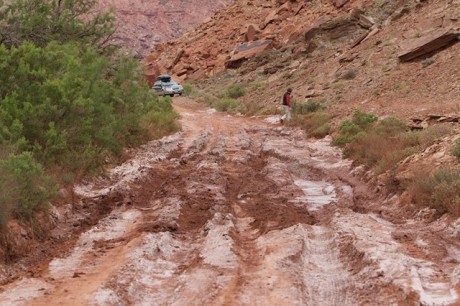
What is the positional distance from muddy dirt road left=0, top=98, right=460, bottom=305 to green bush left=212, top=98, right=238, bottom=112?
20.2 meters

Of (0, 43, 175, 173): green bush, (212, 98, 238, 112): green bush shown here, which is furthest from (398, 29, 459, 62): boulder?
(0, 43, 175, 173): green bush

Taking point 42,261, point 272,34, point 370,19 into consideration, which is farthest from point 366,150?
point 272,34

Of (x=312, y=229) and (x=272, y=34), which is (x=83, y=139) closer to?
(x=312, y=229)

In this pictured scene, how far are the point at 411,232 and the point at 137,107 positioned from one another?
33.8ft

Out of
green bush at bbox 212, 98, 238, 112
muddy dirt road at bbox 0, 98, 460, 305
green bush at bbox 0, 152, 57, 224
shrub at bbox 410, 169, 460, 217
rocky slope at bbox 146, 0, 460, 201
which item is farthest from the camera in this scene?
green bush at bbox 212, 98, 238, 112

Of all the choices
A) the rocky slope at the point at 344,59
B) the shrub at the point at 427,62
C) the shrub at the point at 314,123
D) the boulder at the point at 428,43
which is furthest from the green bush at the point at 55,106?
the boulder at the point at 428,43

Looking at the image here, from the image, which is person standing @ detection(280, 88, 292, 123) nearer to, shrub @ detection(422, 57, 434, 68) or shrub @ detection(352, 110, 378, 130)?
shrub @ detection(422, 57, 434, 68)

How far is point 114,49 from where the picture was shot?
705 inches

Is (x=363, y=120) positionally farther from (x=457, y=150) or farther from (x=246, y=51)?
(x=246, y=51)

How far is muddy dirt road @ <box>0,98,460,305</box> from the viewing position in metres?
6.66

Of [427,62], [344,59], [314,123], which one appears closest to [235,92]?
[344,59]

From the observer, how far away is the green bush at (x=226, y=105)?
114 ft

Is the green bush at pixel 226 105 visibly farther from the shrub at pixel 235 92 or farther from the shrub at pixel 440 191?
the shrub at pixel 440 191

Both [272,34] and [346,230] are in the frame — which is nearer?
[346,230]
